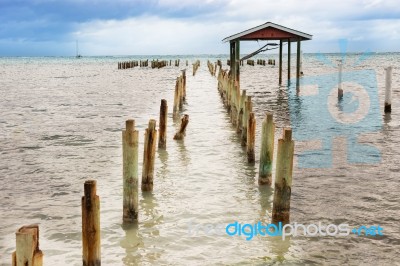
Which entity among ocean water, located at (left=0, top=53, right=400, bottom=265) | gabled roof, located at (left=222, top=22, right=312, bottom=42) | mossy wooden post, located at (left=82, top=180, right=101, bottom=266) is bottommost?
ocean water, located at (left=0, top=53, right=400, bottom=265)

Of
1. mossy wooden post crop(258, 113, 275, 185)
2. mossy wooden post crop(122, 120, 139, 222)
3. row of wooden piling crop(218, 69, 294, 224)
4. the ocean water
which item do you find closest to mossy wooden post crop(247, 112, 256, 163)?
row of wooden piling crop(218, 69, 294, 224)

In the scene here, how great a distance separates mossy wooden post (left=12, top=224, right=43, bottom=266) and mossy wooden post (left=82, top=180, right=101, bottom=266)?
113 centimetres

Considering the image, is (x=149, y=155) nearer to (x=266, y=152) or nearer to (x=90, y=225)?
(x=266, y=152)

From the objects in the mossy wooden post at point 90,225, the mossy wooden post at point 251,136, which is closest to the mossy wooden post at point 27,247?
the mossy wooden post at point 90,225

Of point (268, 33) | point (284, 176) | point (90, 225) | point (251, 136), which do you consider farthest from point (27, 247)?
point (268, 33)

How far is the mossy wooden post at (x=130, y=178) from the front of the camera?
21.3ft

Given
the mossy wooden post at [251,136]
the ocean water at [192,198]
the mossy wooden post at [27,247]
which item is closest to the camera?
the mossy wooden post at [27,247]

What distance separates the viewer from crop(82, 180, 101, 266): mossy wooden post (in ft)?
15.3

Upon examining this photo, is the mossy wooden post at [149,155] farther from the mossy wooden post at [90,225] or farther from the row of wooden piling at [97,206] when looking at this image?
the mossy wooden post at [90,225]

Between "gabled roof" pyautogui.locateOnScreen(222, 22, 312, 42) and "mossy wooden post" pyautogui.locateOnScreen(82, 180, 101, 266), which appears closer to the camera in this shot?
"mossy wooden post" pyautogui.locateOnScreen(82, 180, 101, 266)

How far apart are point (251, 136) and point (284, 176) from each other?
3572 millimetres

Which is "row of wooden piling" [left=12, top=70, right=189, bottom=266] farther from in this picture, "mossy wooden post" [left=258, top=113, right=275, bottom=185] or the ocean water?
"mossy wooden post" [left=258, top=113, right=275, bottom=185]

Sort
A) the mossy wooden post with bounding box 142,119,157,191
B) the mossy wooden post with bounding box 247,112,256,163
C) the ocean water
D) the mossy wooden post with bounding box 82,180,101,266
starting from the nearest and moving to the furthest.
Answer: the mossy wooden post with bounding box 82,180,101,266, the ocean water, the mossy wooden post with bounding box 142,119,157,191, the mossy wooden post with bounding box 247,112,256,163

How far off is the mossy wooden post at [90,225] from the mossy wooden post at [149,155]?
314cm
